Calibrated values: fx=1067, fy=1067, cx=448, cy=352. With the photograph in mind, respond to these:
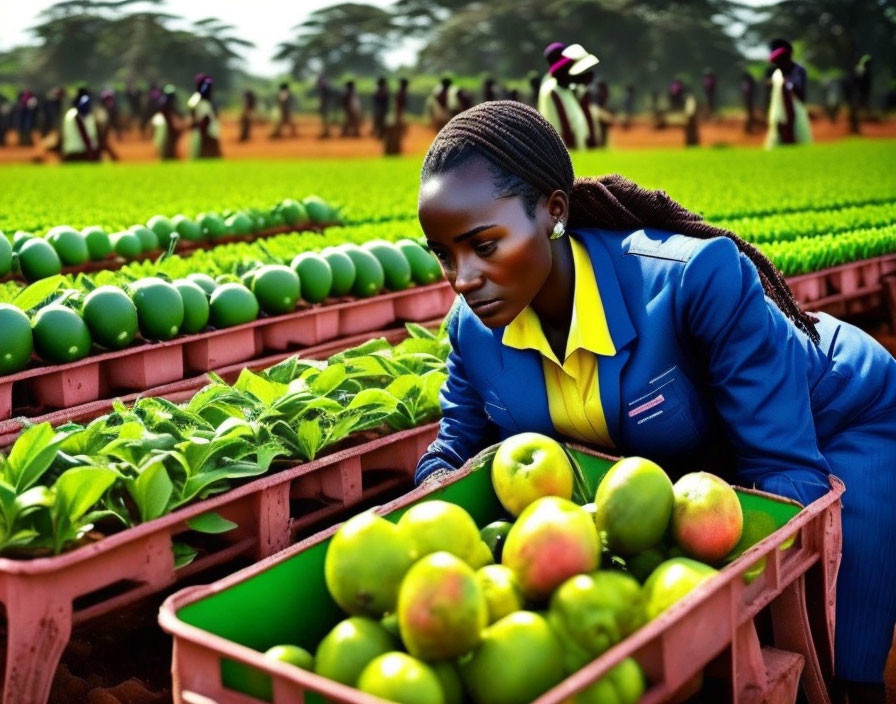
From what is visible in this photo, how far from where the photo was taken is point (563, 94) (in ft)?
57.6

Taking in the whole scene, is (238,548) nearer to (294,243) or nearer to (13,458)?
(13,458)

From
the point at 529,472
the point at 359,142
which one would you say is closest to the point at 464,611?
the point at 529,472

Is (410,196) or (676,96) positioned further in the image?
(676,96)

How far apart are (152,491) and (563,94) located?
51.7 feet

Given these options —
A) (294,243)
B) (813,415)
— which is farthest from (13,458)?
(294,243)

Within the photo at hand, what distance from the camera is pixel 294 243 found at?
7184 millimetres

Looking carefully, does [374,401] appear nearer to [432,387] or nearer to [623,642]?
[432,387]

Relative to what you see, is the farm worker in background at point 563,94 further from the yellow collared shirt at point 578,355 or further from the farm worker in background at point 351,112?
the farm worker in background at point 351,112

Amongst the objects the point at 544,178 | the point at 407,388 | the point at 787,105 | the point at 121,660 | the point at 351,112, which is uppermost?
the point at 544,178

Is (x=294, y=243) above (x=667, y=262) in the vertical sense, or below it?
below

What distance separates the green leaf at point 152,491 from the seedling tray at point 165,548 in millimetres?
53

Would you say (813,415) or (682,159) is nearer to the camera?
(813,415)

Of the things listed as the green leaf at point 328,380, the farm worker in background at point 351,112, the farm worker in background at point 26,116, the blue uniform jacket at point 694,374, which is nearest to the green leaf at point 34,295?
the green leaf at point 328,380

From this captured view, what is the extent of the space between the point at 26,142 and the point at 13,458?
145ft
